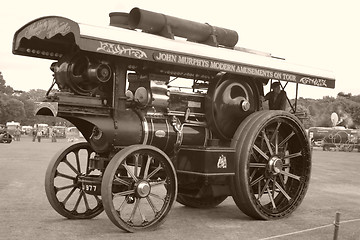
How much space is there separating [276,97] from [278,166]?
4.71 feet

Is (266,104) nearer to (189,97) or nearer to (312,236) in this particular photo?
(189,97)

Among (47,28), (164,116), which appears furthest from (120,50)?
(164,116)

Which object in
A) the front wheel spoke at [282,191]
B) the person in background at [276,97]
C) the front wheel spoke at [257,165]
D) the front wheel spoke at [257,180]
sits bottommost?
the front wheel spoke at [282,191]

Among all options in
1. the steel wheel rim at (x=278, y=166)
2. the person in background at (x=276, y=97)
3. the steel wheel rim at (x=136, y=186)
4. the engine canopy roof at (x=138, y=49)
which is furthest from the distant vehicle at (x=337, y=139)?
the steel wheel rim at (x=136, y=186)

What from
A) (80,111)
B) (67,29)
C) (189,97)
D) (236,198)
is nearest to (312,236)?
(236,198)

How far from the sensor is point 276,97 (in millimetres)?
9328

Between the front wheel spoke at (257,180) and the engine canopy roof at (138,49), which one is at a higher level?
the engine canopy roof at (138,49)

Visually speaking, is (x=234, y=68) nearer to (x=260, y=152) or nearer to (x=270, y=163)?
(x=260, y=152)

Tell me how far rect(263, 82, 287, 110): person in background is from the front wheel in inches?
19.7

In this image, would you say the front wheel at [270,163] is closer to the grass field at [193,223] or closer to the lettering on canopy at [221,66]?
the grass field at [193,223]

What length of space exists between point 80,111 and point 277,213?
11.4 ft

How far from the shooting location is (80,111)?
6.92m

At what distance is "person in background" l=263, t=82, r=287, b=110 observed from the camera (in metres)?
9.31

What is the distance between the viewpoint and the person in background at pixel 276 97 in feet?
30.6
